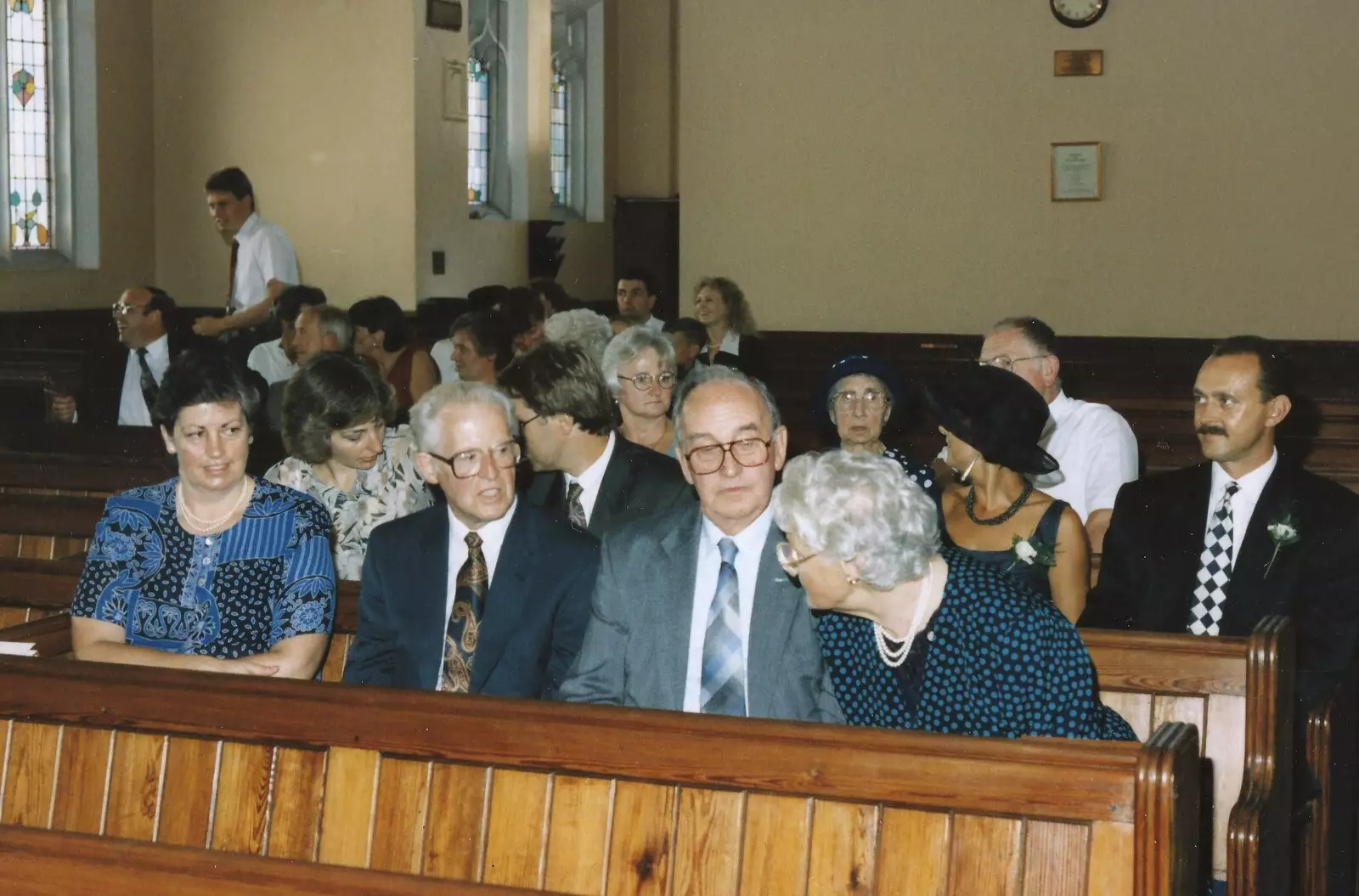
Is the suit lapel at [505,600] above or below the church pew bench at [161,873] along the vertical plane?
above

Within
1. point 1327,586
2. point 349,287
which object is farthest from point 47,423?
point 349,287

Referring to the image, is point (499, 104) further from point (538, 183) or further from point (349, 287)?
point (349, 287)

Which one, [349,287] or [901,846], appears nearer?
[901,846]

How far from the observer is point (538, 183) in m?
14.3

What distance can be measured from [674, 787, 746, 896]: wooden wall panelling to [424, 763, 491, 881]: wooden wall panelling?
315 mm

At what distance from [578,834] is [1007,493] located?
5.51 feet

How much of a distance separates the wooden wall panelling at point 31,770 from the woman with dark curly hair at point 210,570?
380 millimetres

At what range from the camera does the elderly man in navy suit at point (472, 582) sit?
3018 millimetres

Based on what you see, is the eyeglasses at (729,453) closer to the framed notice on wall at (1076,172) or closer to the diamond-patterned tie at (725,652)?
the diamond-patterned tie at (725,652)

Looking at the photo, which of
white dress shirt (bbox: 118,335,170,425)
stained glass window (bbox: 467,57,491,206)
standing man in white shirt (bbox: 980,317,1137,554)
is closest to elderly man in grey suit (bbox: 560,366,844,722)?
standing man in white shirt (bbox: 980,317,1137,554)

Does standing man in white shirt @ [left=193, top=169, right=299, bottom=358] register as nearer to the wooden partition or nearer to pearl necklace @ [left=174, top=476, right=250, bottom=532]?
pearl necklace @ [left=174, top=476, right=250, bottom=532]

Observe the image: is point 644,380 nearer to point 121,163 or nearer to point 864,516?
point 864,516

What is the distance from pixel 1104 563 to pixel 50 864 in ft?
8.46

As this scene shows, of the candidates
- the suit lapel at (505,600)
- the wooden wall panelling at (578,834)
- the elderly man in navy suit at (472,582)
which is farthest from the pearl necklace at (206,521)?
the wooden wall panelling at (578,834)
